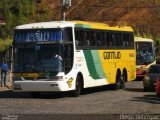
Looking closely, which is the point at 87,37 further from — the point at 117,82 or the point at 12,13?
the point at 12,13

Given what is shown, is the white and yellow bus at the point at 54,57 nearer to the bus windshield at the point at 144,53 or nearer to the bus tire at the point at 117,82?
the bus tire at the point at 117,82

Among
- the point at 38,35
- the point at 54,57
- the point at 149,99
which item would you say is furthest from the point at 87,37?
the point at 149,99

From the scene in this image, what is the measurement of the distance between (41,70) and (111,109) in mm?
6003

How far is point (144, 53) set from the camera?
45531 mm

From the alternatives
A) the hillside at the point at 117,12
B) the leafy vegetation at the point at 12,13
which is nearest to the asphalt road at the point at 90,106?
the leafy vegetation at the point at 12,13

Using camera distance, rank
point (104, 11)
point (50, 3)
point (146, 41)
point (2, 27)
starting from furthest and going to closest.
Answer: point (50, 3), point (104, 11), point (2, 27), point (146, 41)

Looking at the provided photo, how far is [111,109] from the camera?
20.9m

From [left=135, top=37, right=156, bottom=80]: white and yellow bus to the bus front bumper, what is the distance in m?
18.3

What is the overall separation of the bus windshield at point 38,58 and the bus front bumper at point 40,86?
552 millimetres

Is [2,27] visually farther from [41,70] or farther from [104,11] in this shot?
[41,70]

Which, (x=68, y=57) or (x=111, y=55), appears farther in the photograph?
(x=111, y=55)

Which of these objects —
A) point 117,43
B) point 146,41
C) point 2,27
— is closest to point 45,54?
point 117,43

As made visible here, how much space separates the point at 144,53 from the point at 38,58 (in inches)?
806

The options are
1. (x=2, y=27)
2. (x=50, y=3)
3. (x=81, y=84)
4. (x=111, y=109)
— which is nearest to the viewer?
(x=111, y=109)
